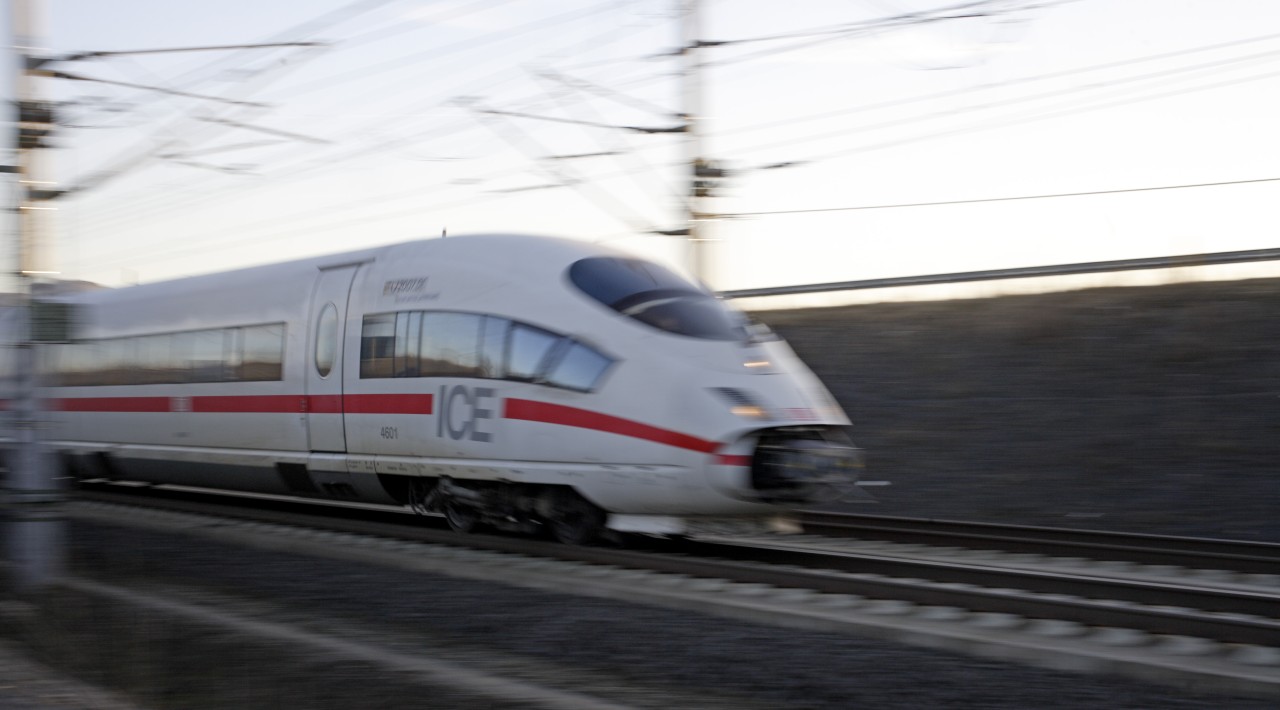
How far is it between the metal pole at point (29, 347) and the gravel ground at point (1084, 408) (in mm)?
8205

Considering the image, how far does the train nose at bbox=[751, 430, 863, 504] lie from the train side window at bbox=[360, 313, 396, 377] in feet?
13.1

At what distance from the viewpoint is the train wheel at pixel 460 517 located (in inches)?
418

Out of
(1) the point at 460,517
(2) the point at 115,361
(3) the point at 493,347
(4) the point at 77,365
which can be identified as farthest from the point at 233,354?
(4) the point at 77,365

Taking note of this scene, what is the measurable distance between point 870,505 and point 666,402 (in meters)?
5.31

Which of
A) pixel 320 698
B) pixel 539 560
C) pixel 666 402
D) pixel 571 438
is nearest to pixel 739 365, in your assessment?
pixel 666 402

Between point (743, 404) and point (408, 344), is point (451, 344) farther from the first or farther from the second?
point (743, 404)

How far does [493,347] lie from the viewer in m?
9.73

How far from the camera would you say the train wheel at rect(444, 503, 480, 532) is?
1062cm

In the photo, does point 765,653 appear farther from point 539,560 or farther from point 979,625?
point 539,560

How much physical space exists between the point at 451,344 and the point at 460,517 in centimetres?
167

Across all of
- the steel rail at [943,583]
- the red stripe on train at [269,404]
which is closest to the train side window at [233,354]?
the red stripe on train at [269,404]

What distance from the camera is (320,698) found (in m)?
5.10

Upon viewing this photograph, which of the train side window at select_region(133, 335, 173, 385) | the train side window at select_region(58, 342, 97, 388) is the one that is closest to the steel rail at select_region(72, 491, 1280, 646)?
the train side window at select_region(133, 335, 173, 385)

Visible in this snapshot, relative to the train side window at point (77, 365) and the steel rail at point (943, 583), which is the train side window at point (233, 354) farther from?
the train side window at point (77, 365)
